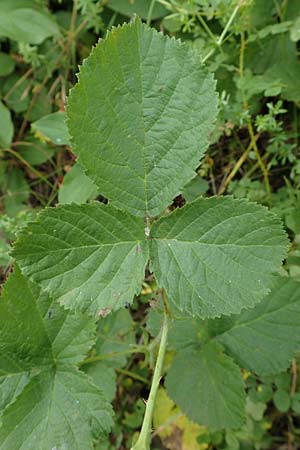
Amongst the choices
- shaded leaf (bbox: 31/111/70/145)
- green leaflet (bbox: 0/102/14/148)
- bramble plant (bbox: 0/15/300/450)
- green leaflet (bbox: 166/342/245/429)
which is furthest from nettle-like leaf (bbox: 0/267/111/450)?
green leaflet (bbox: 0/102/14/148)

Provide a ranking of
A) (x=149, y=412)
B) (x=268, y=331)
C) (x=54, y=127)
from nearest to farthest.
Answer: (x=149, y=412) → (x=268, y=331) → (x=54, y=127)

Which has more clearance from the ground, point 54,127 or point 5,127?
point 54,127

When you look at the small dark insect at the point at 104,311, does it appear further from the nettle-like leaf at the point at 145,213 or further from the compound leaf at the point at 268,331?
the compound leaf at the point at 268,331

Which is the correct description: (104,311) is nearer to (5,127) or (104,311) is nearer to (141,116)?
(141,116)

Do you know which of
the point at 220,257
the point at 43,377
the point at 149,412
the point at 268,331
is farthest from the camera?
the point at 268,331

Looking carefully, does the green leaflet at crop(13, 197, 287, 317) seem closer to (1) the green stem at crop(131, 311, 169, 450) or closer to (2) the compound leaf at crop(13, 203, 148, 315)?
(2) the compound leaf at crop(13, 203, 148, 315)

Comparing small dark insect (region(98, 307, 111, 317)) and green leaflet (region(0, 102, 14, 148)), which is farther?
green leaflet (region(0, 102, 14, 148))

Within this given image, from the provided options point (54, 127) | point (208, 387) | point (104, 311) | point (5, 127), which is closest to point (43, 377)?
point (104, 311)
